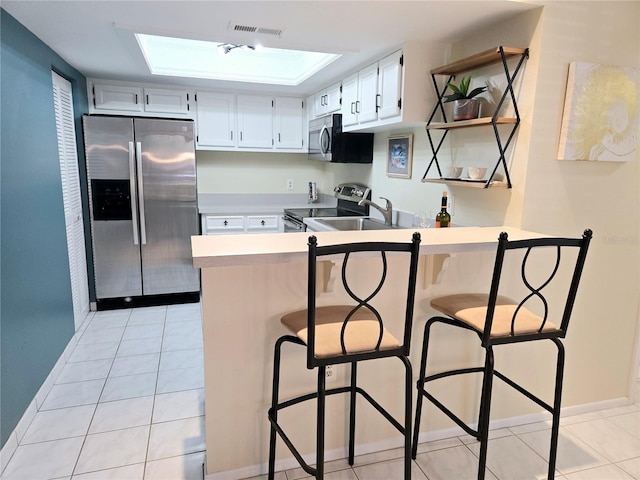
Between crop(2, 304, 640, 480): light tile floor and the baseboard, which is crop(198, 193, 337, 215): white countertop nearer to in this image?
crop(2, 304, 640, 480): light tile floor

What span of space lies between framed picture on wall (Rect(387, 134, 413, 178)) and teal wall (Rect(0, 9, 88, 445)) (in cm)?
245

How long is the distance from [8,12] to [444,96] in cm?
248

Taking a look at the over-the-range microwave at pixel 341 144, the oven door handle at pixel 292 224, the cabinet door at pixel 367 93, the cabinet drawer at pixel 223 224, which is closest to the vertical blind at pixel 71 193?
the cabinet drawer at pixel 223 224

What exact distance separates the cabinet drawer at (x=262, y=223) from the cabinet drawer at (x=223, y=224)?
0.31 feet

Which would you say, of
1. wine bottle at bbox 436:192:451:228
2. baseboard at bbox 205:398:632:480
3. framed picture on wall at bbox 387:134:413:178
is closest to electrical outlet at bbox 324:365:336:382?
baseboard at bbox 205:398:632:480

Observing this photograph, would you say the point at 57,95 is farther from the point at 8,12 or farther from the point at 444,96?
the point at 444,96

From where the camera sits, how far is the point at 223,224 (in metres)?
4.26

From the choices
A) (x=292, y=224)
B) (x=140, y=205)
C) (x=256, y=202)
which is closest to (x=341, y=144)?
(x=292, y=224)

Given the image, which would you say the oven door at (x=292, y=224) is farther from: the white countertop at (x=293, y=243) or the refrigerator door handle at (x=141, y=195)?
the white countertop at (x=293, y=243)

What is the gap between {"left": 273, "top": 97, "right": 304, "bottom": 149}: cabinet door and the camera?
455cm

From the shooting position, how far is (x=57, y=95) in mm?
3092

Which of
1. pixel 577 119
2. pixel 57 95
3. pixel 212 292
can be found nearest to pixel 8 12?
pixel 57 95

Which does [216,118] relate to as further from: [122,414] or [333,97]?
[122,414]

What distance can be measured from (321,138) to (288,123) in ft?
2.81
